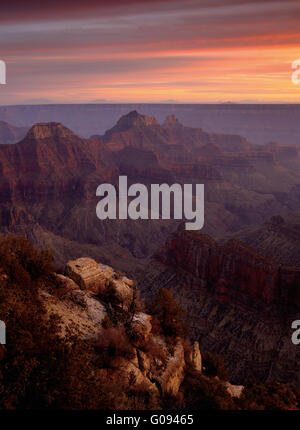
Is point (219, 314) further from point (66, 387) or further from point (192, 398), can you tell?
point (66, 387)

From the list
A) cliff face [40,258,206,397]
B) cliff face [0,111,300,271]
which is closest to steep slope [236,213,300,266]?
cliff face [0,111,300,271]

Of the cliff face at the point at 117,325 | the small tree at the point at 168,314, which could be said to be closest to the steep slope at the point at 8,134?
the cliff face at the point at 117,325

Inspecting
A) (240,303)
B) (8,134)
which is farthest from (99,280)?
(8,134)

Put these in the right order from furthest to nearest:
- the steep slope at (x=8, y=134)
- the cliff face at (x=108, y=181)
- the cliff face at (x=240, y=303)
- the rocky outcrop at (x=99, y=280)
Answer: the steep slope at (x=8, y=134) < the cliff face at (x=108, y=181) < the cliff face at (x=240, y=303) < the rocky outcrop at (x=99, y=280)

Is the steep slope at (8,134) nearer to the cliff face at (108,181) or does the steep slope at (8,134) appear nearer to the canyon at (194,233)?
the canyon at (194,233)

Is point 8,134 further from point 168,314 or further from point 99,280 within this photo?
point 168,314

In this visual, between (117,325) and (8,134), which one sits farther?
(8,134)

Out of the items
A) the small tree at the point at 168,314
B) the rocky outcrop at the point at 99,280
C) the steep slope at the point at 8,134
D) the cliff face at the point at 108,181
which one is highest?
the steep slope at the point at 8,134

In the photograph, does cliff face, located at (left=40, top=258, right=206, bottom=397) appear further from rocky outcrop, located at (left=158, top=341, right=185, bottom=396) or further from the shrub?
the shrub
